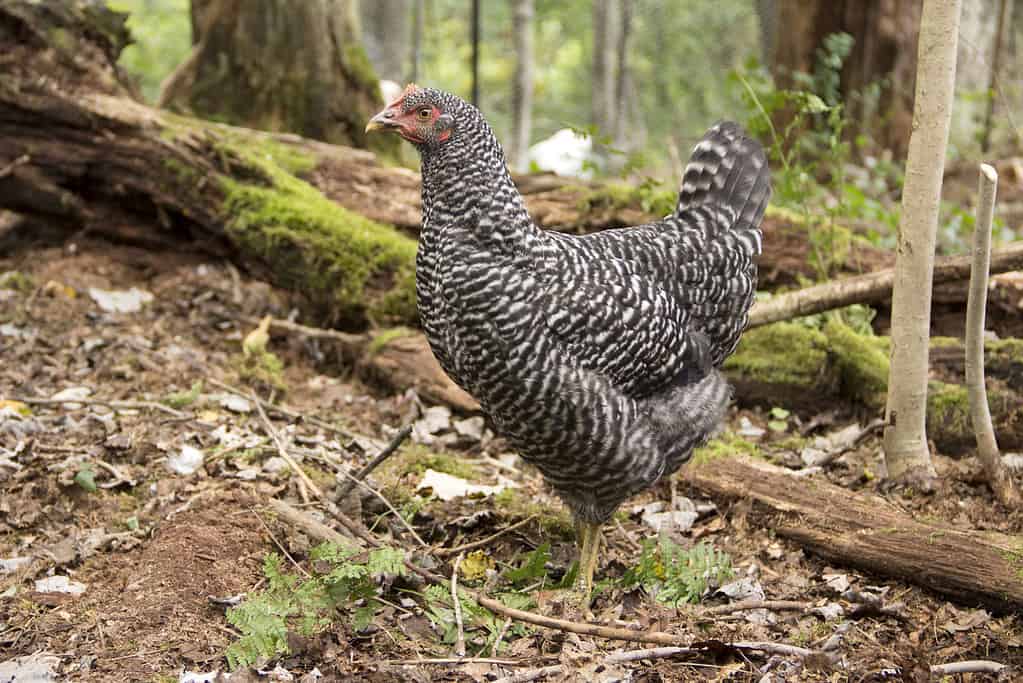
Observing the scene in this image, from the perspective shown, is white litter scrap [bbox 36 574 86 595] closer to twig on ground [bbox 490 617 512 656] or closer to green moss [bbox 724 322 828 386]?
twig on ground [bbox 490 617 512 656]

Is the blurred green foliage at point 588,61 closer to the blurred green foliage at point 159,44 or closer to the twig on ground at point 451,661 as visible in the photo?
the blurred green foliage at point 159,44

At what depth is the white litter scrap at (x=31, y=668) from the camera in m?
3.05

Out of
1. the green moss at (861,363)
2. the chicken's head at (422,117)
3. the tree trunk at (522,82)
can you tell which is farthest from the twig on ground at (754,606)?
the tree trunk at (522,82)

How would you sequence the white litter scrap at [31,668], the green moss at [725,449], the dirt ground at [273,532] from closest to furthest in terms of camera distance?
the white litter scrap at [31,668] < the dirt ground at [273,532] < the green moss at [725,449]

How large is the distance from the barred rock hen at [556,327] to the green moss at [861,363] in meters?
1.56

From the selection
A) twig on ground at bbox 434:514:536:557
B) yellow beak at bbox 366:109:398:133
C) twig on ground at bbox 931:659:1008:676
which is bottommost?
twig on ground at bbox 434:514:536:557

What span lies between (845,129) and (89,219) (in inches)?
285

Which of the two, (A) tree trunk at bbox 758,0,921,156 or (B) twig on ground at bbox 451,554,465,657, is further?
(A) tree trunk at bbox 758,0,921,156

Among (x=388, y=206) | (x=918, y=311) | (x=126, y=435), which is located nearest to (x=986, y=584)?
(x=918, y=311)

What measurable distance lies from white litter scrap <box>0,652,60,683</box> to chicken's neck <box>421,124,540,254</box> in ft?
6.81

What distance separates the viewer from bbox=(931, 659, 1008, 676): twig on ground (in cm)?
323

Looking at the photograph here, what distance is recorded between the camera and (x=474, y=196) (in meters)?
3.68

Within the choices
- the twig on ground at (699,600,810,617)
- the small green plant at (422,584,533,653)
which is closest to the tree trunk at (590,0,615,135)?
the twig on ground at (699,600,810,617)

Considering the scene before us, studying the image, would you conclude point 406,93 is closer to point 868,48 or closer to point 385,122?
point 385,122
